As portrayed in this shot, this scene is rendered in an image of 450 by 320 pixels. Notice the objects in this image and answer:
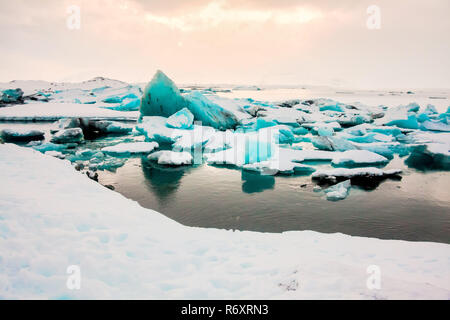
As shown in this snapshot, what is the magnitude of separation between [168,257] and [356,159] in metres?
8.53

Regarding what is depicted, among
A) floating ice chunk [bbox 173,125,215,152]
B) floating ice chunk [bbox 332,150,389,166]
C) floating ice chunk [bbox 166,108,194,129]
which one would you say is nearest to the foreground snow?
floating ice chunk [bbox 332,150,389,166]

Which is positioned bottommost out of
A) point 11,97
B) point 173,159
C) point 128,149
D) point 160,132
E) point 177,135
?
point 173,159

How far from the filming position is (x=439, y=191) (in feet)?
25.1

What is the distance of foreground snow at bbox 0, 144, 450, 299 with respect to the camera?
266 cm

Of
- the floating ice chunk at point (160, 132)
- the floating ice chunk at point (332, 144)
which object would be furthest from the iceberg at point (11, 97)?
the floating ice chunk at point (332, 144)

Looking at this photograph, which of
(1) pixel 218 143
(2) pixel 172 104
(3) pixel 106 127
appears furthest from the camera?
(2) pixel 172 104

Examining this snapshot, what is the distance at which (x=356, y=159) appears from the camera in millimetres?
9961

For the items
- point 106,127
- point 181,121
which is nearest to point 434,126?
point 181,121

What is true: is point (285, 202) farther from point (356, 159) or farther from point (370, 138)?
point (370, 138)

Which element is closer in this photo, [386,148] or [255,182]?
[255,182]

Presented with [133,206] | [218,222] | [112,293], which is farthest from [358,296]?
[133,206]

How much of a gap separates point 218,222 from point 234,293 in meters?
2.88

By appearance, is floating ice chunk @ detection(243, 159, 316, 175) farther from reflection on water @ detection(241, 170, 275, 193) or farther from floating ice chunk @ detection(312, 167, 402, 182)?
floating ice chunk @ detection(312, 167, 402, 182)

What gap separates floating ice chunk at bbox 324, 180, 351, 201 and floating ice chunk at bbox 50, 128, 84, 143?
39.8 feet
